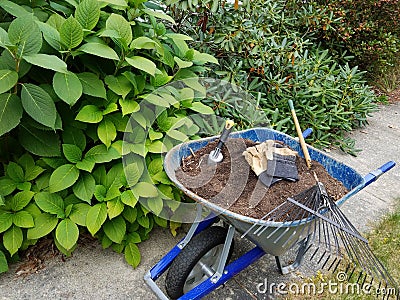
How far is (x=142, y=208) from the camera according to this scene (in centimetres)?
202

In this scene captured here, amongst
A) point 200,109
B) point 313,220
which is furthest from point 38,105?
point 313,220

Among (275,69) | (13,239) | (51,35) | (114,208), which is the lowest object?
(13,239)

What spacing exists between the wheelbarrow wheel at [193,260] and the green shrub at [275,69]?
130cm

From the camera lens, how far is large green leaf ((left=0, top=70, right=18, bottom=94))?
5.05 ft

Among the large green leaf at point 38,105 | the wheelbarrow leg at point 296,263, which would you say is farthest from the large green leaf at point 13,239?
the wheelbarrow leg at point 296,263

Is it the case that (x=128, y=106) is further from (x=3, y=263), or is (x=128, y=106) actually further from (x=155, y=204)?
(x=3, y=263)

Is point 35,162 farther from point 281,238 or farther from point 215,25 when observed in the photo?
point 215,25

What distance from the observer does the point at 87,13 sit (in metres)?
1.79

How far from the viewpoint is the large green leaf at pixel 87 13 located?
1788mm

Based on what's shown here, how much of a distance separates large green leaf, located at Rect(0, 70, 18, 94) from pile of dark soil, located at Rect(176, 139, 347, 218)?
0.75m

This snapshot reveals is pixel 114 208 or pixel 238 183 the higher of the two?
pixel 238 183

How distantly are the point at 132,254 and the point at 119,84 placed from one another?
850 mm

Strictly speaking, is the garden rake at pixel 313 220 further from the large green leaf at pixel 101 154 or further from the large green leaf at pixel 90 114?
the large green leaf at pixel 90 114

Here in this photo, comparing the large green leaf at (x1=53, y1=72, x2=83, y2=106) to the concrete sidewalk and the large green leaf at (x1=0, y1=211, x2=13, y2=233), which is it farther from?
the concrete sidewalk
